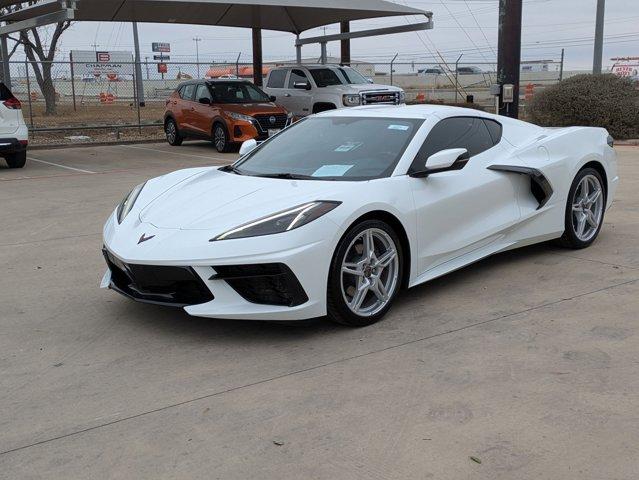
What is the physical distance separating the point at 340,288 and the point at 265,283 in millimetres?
469

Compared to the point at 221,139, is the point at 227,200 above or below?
above

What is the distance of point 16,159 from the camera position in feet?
44.2

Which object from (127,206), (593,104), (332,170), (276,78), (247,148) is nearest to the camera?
(332,170)

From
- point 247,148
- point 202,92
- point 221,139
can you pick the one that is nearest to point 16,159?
point 221,139

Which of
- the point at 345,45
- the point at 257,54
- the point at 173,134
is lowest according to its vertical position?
the point at 173,134

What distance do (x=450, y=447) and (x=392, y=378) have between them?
72 centimetres

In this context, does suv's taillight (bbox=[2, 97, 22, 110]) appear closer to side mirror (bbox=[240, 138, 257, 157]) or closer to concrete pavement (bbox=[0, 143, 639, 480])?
concrete pavement (bbox=[0, 143, 639, 480])

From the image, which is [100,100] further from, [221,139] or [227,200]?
[227,200]

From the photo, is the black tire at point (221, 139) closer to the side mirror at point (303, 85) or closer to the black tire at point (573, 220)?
the side mirror at point (303, 85)

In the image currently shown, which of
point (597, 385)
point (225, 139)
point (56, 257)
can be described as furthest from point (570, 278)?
point (225, 139)

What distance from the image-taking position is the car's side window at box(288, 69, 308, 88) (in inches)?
727

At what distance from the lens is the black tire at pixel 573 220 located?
5969mm

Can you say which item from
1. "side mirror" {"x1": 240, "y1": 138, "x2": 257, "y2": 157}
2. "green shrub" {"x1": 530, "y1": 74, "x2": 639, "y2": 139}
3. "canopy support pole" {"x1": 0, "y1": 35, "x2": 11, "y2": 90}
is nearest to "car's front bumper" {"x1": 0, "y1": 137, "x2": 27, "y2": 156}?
"canopy support pole" {"x1": 0, "y1": 35, "x2": 11, "y2": 90}

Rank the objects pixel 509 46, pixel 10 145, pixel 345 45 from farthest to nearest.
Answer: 1. pixel 345 45
2. pixel 509 46
3. pixel 10 145
